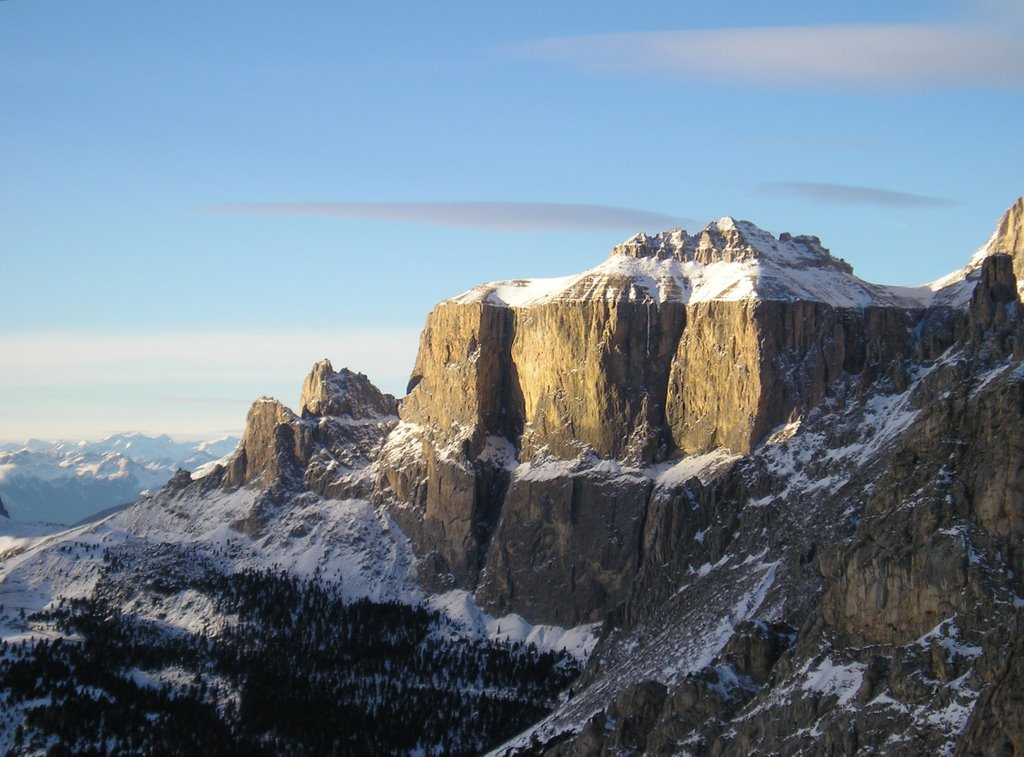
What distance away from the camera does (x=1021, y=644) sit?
194250mm

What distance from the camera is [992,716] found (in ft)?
620

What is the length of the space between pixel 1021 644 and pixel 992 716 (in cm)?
885
